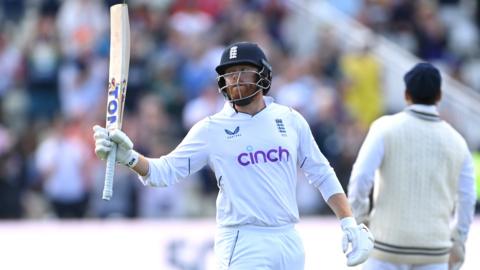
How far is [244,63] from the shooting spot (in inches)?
284

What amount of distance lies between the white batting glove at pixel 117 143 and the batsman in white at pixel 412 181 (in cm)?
168

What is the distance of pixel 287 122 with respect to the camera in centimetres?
731

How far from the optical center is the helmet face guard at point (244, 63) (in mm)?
7199

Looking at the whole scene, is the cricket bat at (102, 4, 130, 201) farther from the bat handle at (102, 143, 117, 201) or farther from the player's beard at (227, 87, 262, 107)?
the player's beard at (227, 87, 262, 107)

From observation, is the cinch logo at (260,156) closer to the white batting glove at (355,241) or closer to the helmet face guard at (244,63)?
the helmet face guard at (244,63)

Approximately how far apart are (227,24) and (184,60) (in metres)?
0.97

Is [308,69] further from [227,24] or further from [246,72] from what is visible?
[246,72]

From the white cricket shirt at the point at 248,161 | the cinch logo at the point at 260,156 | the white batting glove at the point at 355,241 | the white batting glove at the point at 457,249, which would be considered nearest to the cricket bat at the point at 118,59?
the white cricket shirt at the point at 248,161

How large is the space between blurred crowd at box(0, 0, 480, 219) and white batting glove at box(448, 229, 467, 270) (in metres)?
5.79

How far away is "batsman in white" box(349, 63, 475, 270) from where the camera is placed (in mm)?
8109

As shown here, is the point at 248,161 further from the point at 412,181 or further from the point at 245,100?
the point at 412,181

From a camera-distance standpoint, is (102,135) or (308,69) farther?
(308,69)

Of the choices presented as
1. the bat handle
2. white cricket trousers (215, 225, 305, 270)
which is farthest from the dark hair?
the bat handle

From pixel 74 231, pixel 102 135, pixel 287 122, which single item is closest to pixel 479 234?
pixel 74 231
